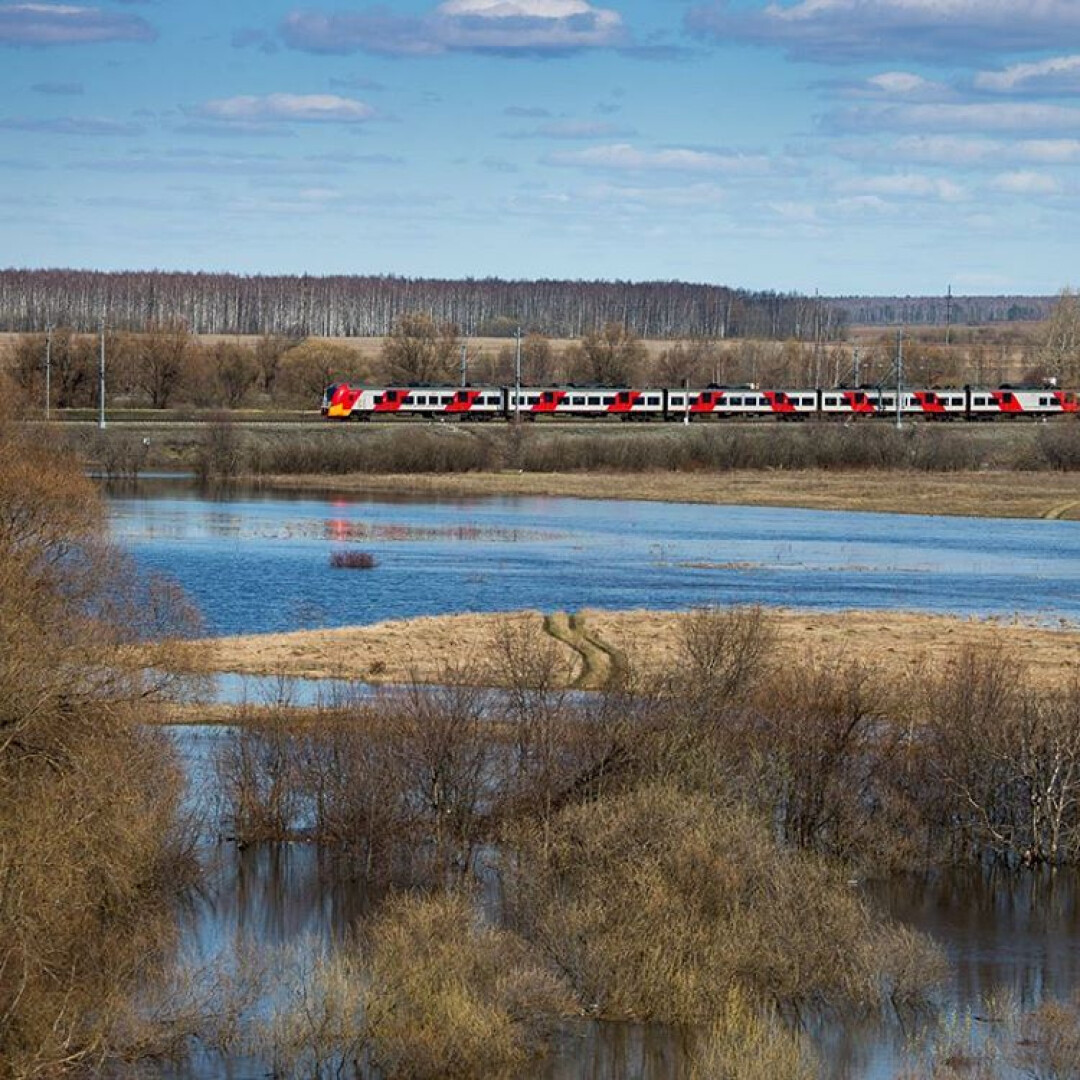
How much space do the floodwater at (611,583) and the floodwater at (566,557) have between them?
0.35 ft

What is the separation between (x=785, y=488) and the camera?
8881 centimetres

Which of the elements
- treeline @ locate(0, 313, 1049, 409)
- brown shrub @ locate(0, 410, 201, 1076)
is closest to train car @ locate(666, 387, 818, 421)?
treeline @ locate(0, 313, 1049, 409)

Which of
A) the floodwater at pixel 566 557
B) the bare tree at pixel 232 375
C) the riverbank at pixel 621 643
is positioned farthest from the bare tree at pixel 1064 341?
the riverbank at pixel 621 643

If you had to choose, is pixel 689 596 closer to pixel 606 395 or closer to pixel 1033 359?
pixel 606 395

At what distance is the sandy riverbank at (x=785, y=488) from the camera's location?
82.1 meters

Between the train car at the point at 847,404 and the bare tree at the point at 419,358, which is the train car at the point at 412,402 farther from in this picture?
the bare tree at the point at 419,358

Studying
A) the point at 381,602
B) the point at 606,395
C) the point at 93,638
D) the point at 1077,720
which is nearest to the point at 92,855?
the point at 93,638

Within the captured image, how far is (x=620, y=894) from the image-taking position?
66.3ft

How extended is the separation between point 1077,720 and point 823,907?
676 cm

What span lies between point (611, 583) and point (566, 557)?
6.87 metres

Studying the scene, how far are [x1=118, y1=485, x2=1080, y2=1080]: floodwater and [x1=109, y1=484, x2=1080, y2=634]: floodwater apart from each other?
0.35 feet

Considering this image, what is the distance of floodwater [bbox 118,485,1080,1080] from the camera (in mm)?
21250

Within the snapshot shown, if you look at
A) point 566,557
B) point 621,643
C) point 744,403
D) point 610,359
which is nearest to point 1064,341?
point 610,359

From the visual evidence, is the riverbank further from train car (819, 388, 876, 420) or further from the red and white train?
train car (819, 388, 876, 420)
